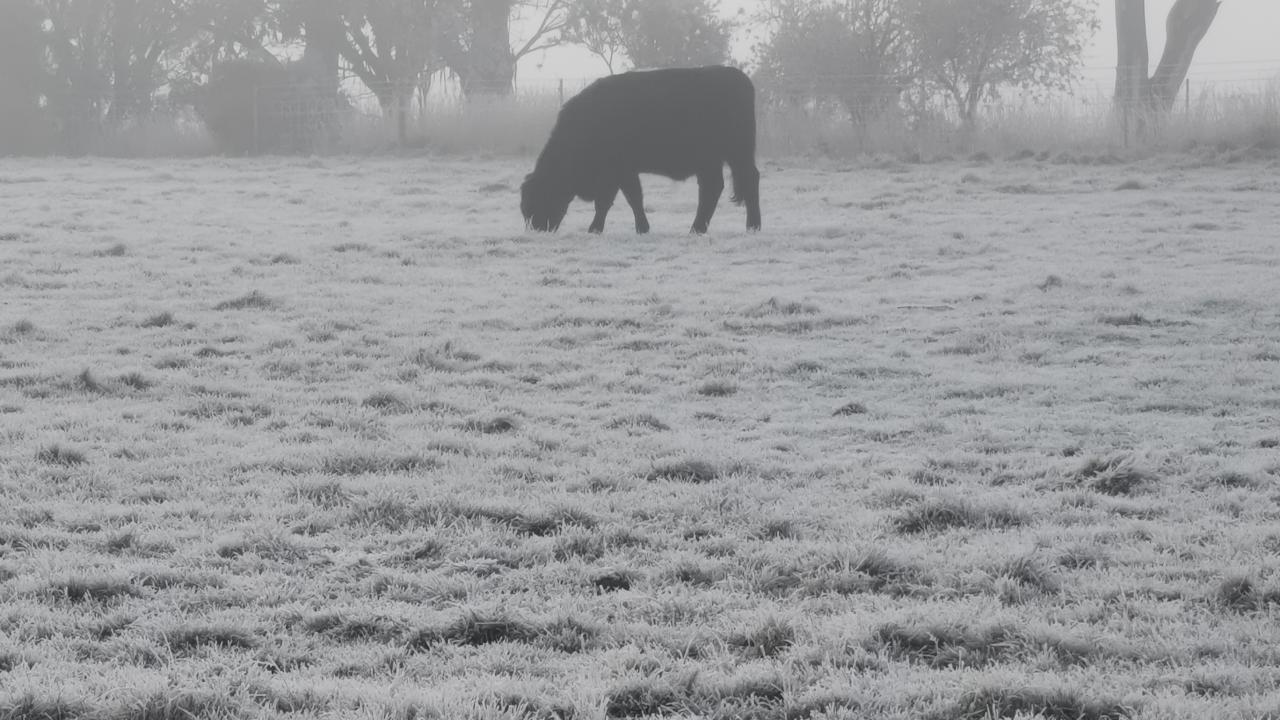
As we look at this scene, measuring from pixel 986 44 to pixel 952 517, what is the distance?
2357 centimetres

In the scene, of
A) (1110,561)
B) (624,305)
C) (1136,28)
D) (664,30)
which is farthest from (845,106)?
(1110,561)

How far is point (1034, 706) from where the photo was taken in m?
3.45

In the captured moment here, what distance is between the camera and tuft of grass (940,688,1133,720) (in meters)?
3.41

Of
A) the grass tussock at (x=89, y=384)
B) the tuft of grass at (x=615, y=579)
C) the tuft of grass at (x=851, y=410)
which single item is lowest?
the tuft of grass at (x=615, y=579)

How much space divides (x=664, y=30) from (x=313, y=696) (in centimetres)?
3263

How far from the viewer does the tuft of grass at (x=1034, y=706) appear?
11.2 ft

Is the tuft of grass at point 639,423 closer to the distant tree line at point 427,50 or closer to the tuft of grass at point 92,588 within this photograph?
the tuft of grass at point 92,588

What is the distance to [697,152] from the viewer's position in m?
15.1

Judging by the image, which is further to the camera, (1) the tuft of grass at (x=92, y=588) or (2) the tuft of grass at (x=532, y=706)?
(1) the tuft of grass at (x=92, y=588)

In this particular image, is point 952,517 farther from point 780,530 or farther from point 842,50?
point 842,50

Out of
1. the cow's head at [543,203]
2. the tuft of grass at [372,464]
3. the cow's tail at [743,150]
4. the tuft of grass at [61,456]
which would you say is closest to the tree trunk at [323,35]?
the cow's head at [543,203]

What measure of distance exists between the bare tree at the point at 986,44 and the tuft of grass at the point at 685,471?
21561mm

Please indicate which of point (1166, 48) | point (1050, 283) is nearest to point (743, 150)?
point (1050, 283)

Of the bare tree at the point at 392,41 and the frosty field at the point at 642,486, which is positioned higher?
the bare tree at the point at 392,41
